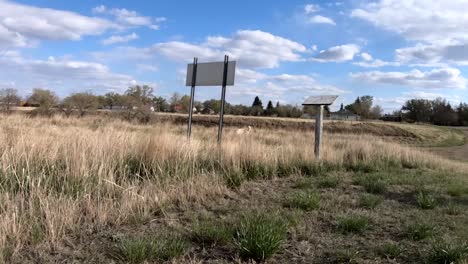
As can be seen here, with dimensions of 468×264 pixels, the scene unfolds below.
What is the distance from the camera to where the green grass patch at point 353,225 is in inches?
191

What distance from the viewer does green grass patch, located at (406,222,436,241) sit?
15.5ft

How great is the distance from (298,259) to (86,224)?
2.12m

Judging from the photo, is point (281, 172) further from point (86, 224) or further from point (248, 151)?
point (86, 224)

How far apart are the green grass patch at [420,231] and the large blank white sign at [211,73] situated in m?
6.65

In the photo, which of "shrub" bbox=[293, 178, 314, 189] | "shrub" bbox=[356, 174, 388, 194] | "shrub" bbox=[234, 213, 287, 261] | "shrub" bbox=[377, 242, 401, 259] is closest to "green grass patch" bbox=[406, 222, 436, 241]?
"shrub" bbox=[377, 242, 401, 259]

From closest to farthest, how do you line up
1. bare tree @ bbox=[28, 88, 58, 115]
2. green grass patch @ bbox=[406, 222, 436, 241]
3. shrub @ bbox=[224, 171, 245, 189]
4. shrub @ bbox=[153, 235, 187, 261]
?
1. shrub @ bbox=[153, 235, 187, 261]
2. green grass patch @ bbox=[406, 222, 436, 241]
3. shrub @ bbox=[224, 171, 245, 189]
4. bare tree @ bbox=[28, 88, 58, 115]

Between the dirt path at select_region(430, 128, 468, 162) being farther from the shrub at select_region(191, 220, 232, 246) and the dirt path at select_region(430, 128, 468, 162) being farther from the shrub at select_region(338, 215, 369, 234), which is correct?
the shrub at select_region(191, 220, 232, 246)

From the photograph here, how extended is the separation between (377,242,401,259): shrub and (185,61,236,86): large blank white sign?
715cm

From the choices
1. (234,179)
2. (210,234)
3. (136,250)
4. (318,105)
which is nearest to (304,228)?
(210,234)

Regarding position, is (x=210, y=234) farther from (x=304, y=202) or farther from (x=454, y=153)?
(x=454, y=153)

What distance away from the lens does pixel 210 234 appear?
427 centimetres

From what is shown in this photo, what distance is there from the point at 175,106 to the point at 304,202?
245ft

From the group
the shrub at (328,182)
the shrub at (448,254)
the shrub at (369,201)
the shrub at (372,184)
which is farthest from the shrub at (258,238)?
the shrub at (372,184)

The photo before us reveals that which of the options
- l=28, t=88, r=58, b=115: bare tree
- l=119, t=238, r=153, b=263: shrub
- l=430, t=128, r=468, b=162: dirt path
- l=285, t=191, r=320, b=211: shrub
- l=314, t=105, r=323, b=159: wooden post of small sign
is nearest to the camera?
l=119, t=238, r=153, b=263: shrub
